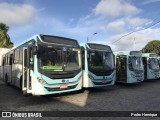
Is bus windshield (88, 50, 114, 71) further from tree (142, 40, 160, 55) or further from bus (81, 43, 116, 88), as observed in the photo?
tree (142, 40, 160, 55)

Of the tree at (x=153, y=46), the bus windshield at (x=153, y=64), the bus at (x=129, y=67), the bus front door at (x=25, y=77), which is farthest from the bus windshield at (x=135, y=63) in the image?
the tree at (x=153, y=46)

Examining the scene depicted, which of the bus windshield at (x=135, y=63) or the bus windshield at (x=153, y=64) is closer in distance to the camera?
the bus windshield at (x=135, y=63)

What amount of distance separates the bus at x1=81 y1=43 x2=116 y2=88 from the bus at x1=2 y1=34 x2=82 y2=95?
1.00 metres

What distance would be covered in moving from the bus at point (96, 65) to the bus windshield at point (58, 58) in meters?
1.08

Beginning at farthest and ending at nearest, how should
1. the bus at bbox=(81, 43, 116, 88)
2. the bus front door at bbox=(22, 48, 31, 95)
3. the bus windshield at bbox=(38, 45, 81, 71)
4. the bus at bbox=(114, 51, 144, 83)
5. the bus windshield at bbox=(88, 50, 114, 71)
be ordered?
the bus at bbox=(114, 51, 144, 83), the bus windshield at bbox=(88, 50, 114, 71), the bus at bbox=(81, 43, 116, 88), the bus front door at bbox=(22, 48, 31, 95), the bus windshield at bbox=(38, 45, 81, 71)

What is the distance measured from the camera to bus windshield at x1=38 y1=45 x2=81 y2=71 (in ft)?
29.6

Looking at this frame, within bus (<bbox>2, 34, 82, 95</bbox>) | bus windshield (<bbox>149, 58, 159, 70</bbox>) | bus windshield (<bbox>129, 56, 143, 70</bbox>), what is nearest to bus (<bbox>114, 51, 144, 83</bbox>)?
bus windshield (<bbox>129, 56, 143, 70</bbox>)

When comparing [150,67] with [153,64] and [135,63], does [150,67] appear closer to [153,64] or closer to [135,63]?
[153,64]

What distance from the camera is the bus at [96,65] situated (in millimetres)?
11320

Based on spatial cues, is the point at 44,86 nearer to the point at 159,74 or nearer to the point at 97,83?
the point at 97,83

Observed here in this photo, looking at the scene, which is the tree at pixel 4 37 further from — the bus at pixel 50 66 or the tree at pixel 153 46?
the tree at pixel 153 46

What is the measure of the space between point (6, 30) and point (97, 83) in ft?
94.5

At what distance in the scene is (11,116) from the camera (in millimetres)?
6910

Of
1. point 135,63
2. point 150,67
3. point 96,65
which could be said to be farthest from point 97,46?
point 150,67
